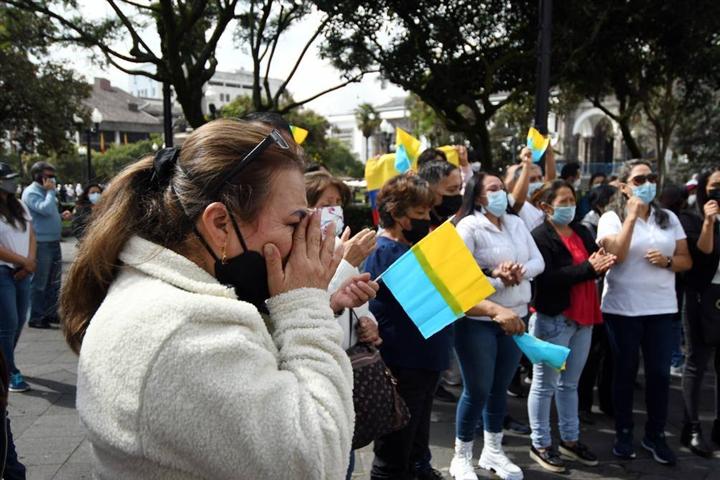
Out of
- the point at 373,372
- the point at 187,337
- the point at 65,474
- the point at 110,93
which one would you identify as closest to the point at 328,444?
the point at 187,337

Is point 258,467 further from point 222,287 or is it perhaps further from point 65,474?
point 65,474

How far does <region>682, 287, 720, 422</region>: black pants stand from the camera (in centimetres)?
443

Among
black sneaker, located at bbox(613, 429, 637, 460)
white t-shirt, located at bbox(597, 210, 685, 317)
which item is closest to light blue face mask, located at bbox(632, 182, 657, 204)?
white t-shirt, located at bbox(597, 210, 685, 317)

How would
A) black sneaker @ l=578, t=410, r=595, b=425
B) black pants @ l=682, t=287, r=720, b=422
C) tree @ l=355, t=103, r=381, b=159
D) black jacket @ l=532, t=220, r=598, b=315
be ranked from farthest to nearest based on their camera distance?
1. tree @ l=355, t=103, r=381, b=159
2. black sneaker @ l=578, t=410, r=595, b=425
3. black pants @ l=682, t=287, r=720, b=422
4. black jacket @ l=532, t=220, r=598, b=315

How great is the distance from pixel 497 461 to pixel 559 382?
0.69 m

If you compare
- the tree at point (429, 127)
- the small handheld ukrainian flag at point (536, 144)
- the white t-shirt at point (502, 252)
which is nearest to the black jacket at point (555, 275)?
the white t-shirt at point (502, 252)

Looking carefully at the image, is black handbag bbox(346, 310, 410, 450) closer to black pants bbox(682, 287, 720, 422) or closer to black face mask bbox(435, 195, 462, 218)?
black face mask bbox(435, 195, 462, 218)

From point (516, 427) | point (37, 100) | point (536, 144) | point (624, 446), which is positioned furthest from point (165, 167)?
point (37, 100)

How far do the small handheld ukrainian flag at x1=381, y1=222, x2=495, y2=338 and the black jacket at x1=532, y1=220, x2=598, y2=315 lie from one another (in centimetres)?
122

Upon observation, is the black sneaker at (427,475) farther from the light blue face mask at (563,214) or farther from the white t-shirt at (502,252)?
the light blue face mask at (563,214)

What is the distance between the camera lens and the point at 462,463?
3.83m

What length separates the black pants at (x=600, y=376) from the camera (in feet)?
16.8

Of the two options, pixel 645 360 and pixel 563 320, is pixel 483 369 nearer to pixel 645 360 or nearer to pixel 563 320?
pixel 563 320

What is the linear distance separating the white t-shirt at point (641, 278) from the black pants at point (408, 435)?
1.46 metres
